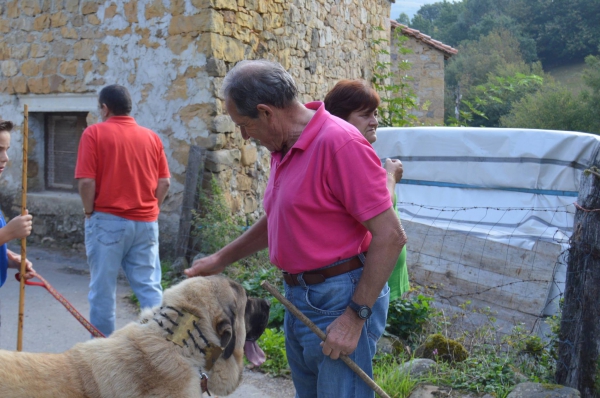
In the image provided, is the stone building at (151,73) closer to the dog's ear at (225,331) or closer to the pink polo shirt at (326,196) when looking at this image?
the dog's ear at (225,331)

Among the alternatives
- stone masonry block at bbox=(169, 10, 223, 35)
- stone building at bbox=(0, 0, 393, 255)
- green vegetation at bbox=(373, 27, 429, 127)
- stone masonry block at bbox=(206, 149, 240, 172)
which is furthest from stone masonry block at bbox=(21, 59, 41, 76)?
green vegetation at bbox=(373, 27, 429, 127)

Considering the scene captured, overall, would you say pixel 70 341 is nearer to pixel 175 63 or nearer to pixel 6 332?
pixel 6 332

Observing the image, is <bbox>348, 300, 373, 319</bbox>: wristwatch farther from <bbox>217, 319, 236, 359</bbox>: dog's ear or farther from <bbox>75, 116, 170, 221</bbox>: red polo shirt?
<bbox>75, 116, 170, 221</bbox>: red polo shirt

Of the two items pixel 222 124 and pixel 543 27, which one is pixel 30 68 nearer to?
pixel 222 124

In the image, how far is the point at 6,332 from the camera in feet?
18.4

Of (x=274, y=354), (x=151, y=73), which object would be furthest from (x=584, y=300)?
(x=151, y=73)

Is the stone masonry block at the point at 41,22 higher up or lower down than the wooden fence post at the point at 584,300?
higher up

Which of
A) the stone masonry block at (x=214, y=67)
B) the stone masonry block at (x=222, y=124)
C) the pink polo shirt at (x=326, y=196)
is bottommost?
the pink polo shirt at (x=326, y=196)

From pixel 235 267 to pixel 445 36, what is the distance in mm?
47340

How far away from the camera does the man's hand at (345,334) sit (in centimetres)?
227

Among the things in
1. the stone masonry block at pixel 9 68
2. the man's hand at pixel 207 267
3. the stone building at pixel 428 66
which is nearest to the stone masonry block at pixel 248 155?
the stone masonry block at pixel 9 68

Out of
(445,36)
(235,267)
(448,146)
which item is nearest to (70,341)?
(235,267)

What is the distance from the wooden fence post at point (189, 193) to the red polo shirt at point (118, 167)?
2153 mm

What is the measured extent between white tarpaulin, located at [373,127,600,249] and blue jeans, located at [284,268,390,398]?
12.3 feet
